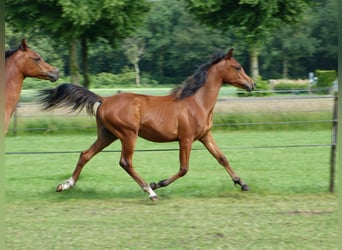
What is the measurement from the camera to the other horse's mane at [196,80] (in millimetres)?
7734

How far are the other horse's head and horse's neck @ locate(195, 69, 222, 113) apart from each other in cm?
185

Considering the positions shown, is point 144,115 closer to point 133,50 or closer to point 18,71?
point 18,71

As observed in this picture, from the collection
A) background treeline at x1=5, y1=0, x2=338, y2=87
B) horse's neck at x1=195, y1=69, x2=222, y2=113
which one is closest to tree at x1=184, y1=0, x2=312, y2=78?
horse's neck at x1=195, y1=69, x2=222, y2=113

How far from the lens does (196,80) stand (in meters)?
7.80

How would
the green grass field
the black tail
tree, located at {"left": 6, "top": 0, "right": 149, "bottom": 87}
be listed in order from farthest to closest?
tree, located at {"left": 6, "top": 0, "right": 149, "bottom": 87}
the black tail
the green grass field

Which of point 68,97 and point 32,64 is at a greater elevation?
point 32,64

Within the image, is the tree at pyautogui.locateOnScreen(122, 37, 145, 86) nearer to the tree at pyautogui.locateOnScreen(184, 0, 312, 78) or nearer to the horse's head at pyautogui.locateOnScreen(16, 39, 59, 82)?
the tree at pyautogui.locateOnScreen(184, 0, 312, 78)

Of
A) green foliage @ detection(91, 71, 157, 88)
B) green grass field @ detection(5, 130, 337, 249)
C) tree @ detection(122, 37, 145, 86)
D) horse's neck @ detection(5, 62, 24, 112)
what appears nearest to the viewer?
green grass field @ detection(5, 130, 337, 249)

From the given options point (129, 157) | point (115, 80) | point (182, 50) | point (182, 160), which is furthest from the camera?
point (182, 50)

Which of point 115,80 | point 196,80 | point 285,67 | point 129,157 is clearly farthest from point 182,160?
point 285,67

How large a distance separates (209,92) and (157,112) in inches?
29.7

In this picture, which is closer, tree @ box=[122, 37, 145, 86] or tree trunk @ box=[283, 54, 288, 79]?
tree @ box=[122, 37, 145, 86]

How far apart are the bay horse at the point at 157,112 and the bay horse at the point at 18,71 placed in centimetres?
31

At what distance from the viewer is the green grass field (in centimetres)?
533
